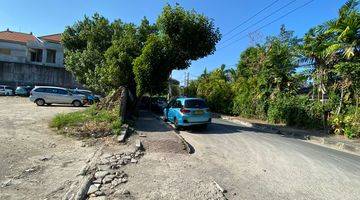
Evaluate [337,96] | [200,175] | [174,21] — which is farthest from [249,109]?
[200,175]

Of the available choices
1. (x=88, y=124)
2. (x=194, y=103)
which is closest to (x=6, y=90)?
(x=194, y=103)

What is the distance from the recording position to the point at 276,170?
9.45m

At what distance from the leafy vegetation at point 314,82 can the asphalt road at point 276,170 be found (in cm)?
627

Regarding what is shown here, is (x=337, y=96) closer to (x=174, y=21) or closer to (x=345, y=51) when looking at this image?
(x=345, y=51)

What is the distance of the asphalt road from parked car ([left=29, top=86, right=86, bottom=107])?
2067cm

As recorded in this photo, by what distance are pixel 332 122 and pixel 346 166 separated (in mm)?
8863

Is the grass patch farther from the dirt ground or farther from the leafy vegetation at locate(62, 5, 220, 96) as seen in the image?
the leafy vegetation at locate(62, 5, 220, 96)

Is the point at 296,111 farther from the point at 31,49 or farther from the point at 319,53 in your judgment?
the point at 31,49

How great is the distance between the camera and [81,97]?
32.7 metres

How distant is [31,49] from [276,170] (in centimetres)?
5208

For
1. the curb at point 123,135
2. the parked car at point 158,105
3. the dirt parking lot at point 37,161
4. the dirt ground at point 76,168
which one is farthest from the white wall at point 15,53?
the curb at point 123,135

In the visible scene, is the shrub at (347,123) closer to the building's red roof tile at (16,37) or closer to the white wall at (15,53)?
the white wall at (15,53)

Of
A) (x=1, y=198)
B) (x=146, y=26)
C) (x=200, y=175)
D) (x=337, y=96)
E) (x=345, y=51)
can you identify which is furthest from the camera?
(x=146, y=26)

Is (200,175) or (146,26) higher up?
(146,26)
